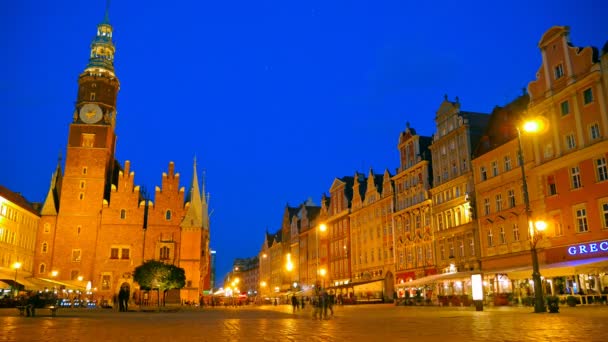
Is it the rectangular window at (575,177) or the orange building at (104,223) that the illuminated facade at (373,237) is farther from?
the rectangular window at (575,177)

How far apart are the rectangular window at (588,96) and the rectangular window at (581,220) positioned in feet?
23.6

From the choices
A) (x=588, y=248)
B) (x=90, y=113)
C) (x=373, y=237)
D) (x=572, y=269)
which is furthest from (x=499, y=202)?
(x=90, y=113)

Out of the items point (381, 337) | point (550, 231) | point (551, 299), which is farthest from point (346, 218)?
point (381, 337)

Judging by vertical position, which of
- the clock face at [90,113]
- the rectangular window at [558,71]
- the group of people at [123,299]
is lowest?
the group of people at [123,299]

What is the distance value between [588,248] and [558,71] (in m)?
13.1

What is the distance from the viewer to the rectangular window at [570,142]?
119ft

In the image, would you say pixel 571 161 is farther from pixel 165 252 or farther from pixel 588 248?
pixel 165 252

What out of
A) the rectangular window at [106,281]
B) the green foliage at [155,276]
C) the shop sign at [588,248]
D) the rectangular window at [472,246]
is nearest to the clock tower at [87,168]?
the rectangular window at [106,281]

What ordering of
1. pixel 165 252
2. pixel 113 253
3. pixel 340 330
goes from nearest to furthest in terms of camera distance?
pixel 340 330 → pixel 113 253 → pixel 165 252

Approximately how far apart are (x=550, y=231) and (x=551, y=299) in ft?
49.5

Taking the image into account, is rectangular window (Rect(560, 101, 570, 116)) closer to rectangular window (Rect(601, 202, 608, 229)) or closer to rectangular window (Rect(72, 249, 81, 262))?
rectangular window (Rect(601, 202, 608, 229))

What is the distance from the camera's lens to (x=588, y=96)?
35.2 m

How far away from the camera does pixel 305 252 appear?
95.4m

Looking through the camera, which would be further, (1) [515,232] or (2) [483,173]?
(2) [483,173]
